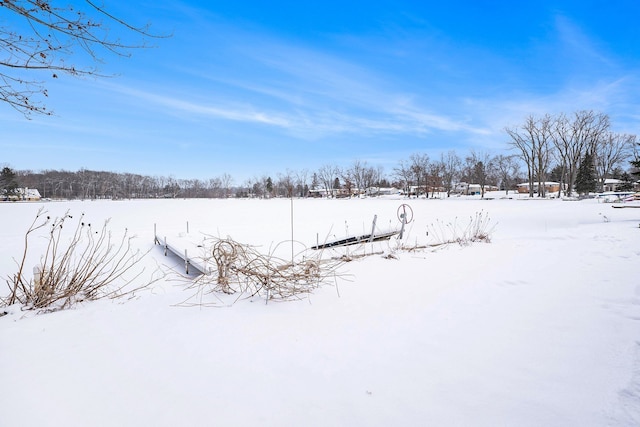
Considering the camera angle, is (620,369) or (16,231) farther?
(16,231)

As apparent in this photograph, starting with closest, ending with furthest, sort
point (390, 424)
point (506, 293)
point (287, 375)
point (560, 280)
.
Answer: point (390, 424)
point (287, 375)
point (506, 293)
point (560, 280)

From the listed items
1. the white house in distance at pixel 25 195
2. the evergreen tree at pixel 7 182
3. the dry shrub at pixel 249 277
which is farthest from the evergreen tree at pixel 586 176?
the white house in distance at pixel 25 195

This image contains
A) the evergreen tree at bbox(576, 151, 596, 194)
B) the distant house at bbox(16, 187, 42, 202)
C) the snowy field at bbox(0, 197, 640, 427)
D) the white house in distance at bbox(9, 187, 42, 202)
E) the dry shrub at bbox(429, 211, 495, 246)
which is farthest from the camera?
the distant house at bbox(16, 187, 42, 202)

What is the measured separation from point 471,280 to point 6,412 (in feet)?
15.4

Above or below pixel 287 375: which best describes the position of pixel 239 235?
below

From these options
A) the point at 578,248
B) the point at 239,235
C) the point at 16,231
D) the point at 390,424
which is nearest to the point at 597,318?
the point at 390,424

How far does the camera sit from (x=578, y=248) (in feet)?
22.2

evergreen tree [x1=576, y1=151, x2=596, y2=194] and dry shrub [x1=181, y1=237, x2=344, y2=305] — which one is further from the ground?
evergreen tree [x1=576, y1=151, x2=596, y2=194]

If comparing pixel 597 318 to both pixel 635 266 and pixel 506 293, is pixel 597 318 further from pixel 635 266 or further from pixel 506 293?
pixel 635 266

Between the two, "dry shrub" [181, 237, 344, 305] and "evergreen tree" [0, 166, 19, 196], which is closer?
"dry shrub" [181, 237, 344, 305]

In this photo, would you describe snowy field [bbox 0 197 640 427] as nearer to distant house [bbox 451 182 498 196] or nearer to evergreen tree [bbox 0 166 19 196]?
evergreen tree [bbox 0 166 19 196]

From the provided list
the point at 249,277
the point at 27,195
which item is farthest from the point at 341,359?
the point at 27,195

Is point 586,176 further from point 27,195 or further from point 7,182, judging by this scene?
point 27,195

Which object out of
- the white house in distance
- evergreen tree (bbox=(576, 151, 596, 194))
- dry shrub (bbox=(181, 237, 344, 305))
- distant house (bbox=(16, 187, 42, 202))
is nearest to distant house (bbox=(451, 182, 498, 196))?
evergreen tree (bbox=(576, 151, 596, 194))
